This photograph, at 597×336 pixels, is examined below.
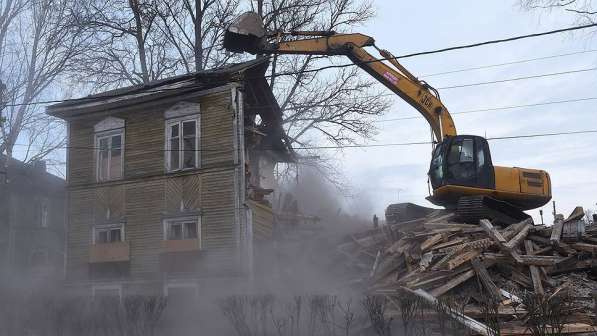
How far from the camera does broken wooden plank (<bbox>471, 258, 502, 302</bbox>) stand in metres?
11.8

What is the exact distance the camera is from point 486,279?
12273mm

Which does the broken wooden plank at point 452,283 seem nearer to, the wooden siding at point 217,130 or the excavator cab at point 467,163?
the excavator cab at point 467,163

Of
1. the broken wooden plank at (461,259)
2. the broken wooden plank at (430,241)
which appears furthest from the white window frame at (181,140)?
the broken wooden plank at (461,259)

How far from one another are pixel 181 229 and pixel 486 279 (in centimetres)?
925

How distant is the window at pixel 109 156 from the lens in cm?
1862

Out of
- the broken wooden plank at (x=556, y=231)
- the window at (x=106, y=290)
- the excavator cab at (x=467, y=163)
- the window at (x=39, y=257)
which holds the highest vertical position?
the excavator cab at (x=467, y=163)

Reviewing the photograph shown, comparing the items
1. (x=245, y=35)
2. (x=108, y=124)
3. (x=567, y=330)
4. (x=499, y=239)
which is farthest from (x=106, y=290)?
(x=567, y=330)

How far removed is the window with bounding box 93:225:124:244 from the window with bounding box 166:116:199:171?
2.78 meters

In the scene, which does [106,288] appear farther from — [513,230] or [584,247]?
[584,247]

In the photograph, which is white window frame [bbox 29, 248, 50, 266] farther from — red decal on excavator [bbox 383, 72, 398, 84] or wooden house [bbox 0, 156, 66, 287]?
red decal on excavator [bbox 383, 72, 398, 84]

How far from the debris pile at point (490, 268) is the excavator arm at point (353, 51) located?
4.14m

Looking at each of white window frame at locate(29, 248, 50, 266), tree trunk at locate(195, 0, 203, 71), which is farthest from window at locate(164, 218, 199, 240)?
white window frame at locate(29, 248, 50, 266)

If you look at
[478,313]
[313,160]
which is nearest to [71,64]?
[313,160]

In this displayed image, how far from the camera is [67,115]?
63.7 ft
